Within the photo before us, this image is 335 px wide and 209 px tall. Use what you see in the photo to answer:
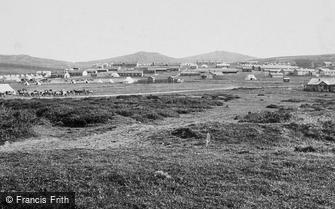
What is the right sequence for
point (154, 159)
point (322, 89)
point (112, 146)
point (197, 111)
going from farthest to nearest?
point (322, 89) → point (197, 111) → point (112, 146) → point (154, 159)

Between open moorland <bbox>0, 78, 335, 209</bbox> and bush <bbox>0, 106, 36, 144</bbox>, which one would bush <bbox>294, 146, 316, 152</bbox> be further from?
bush <bbox>0, 106, 36, 144</bbox>

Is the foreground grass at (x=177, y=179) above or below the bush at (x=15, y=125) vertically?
above

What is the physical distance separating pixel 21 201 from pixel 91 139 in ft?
51.6

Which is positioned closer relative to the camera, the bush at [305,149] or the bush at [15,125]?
the bush at [305,149]

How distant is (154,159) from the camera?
1878 cm

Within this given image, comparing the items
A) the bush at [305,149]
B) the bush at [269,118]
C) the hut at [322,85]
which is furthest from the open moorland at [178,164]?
the hut at [322,85]

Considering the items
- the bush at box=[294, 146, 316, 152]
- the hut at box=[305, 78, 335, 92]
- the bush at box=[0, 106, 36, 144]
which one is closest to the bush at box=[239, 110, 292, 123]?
the bush at box=[294, 146, 316, 152]

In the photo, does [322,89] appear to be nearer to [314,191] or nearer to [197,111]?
[197,111]

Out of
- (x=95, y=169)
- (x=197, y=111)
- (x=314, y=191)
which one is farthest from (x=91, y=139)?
(x=197, y=111)

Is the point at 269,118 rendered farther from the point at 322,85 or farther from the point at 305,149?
the point at 322,85

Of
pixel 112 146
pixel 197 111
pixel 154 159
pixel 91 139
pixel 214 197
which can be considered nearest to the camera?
pixel 214 197

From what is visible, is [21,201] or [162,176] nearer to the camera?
[21,201]

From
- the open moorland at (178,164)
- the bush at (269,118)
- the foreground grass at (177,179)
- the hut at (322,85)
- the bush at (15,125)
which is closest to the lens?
the foreground grass at (177,179)

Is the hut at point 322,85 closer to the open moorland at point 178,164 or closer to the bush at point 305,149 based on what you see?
the open moorland at point 178,164
